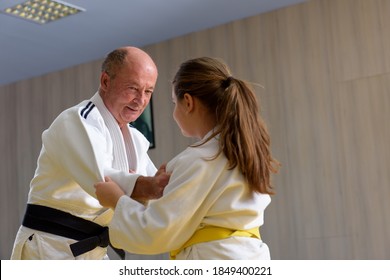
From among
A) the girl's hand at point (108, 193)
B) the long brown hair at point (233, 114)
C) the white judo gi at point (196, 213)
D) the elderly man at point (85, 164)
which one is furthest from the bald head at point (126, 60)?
the white judo gi at point (196, 213)

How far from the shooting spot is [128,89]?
2541 mm

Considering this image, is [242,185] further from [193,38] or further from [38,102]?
[38,102]

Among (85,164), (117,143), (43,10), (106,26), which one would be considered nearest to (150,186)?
Result: (85,164)

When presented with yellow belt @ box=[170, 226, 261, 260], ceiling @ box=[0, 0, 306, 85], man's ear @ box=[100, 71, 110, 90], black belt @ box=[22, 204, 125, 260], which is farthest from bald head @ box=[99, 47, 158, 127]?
ceiling @ box=[0, 0, 306, 85]

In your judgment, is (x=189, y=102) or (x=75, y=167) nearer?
(x=189, y=102)

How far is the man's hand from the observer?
80.7 inches

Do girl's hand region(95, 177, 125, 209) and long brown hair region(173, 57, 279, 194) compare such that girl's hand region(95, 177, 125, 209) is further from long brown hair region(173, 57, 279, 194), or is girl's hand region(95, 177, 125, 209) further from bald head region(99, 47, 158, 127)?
bald head region(99, 47, 158, 127)

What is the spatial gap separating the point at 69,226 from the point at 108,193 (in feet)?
1.37

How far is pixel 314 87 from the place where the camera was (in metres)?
5.49

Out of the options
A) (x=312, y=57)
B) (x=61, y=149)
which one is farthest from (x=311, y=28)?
(x=61, y=149)

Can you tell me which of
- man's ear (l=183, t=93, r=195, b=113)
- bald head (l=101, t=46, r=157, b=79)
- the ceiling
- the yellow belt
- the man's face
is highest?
the ceiling

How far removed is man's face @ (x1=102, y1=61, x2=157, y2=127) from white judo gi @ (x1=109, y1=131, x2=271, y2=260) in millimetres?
684

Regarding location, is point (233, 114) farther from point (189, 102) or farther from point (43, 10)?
point (43, 10)

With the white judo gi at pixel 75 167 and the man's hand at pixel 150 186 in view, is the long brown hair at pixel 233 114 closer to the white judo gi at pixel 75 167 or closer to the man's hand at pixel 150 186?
the man's hand at pixel 150 186
